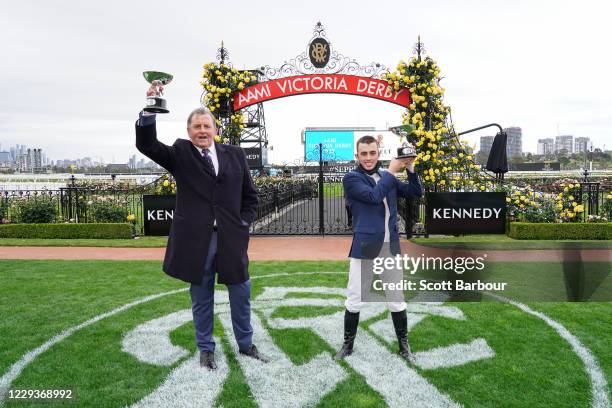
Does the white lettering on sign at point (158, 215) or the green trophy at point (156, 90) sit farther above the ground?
the green trophy at point (156, 90)

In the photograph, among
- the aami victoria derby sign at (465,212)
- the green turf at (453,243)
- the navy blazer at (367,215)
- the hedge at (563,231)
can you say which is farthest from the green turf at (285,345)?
the hedge at (563,231)

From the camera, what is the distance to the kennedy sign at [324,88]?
448 inches

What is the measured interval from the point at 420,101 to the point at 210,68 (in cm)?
534

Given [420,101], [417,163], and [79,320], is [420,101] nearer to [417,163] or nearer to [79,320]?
[417,163]

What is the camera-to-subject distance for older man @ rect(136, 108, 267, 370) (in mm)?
3570

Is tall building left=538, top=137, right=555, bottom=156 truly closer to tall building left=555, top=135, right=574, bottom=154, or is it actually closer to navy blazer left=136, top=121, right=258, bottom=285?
tall building left=555, top=135, right=574, bottom=154

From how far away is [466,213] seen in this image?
34.0ft

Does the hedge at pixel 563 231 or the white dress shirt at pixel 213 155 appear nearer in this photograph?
the white dress shirt at pixel 213 155

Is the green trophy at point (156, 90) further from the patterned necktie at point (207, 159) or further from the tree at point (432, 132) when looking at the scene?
the tree at point (432, 132)

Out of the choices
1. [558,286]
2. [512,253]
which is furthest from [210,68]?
[558,286]

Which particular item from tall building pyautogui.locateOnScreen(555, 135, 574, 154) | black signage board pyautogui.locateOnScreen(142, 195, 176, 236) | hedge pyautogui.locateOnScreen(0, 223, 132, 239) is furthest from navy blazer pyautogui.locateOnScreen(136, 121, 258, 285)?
tall building pyautogui.locateOnScreen(555, 135, 574, 154)

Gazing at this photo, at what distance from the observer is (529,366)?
12.1ft

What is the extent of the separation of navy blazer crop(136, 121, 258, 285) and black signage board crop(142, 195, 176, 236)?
726 cm

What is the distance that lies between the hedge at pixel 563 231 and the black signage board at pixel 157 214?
26.9ft
